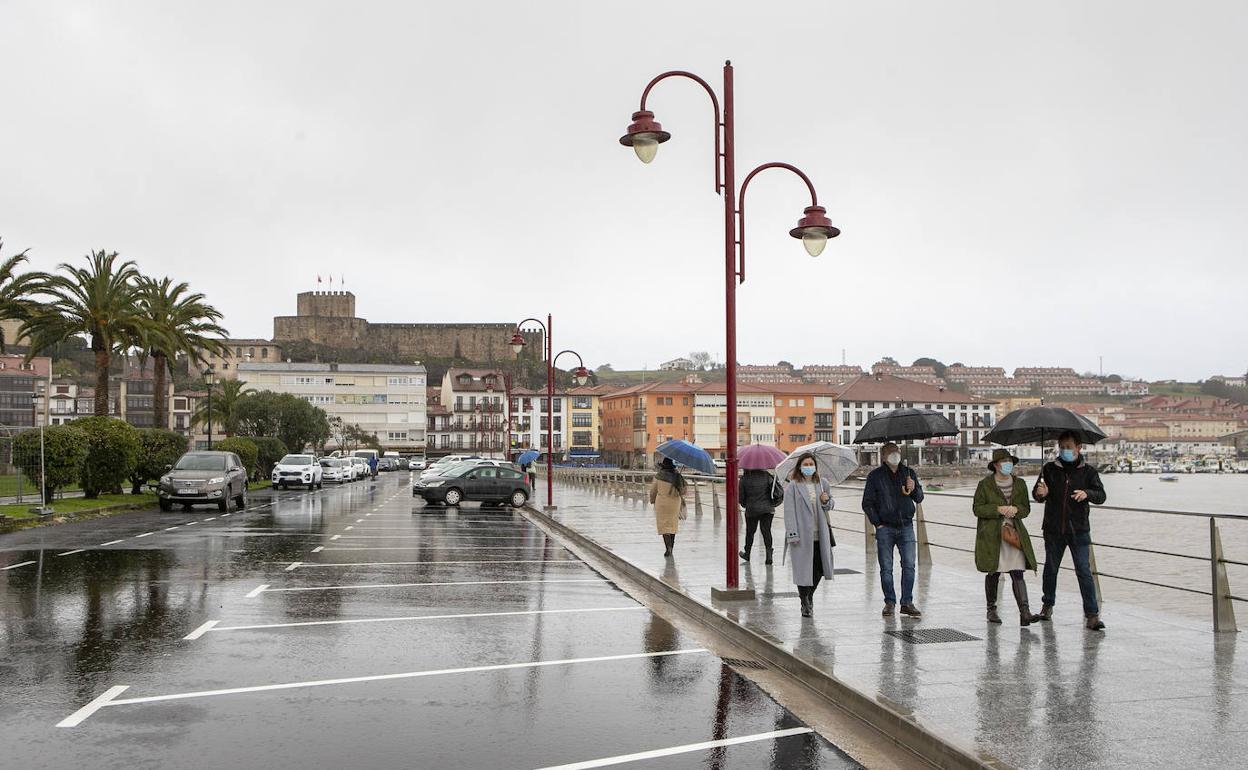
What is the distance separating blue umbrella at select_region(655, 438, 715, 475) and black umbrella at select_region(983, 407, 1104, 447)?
7693 millimetres

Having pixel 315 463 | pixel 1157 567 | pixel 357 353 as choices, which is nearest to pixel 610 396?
pixel 357 353

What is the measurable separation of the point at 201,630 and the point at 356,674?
8.72ft

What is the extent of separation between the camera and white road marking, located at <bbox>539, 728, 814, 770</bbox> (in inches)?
234

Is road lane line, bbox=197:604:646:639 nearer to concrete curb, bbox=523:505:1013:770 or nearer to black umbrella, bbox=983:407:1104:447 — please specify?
concrete curb, bbox=523:505:1013:770

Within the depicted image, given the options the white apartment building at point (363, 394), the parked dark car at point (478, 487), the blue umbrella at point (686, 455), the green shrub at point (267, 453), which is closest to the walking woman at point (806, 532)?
the blue umbrella at point (686, 455)

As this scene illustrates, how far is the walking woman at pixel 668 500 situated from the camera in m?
17.1

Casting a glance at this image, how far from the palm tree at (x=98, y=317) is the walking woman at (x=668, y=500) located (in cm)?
2698

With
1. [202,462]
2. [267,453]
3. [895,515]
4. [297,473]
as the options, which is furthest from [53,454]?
[267,453]

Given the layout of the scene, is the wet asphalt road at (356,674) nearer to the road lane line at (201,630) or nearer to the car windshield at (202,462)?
the road lane line at (201,630)

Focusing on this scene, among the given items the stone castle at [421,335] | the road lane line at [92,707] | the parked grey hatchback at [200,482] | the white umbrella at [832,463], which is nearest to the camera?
the road lane line at [92,707]

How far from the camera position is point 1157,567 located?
41.5m

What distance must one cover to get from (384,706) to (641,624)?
168 inches

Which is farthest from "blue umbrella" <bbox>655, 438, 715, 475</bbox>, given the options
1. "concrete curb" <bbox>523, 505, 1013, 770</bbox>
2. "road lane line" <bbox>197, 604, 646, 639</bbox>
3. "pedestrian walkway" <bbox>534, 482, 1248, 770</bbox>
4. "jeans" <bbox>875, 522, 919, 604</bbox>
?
"jeans" <bbox>875, 522, 919, 604</bbox>

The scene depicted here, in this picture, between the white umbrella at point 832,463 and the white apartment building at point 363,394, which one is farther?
the white apartment building at point 363,394
